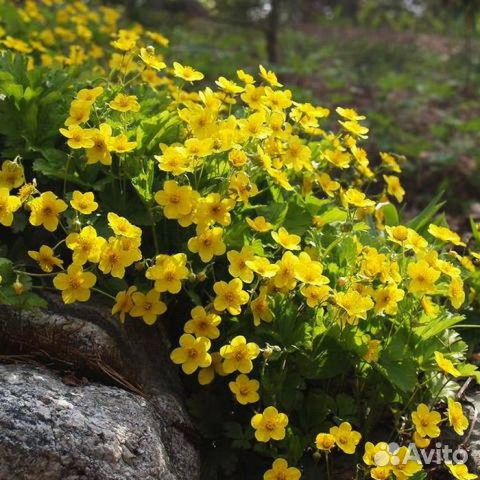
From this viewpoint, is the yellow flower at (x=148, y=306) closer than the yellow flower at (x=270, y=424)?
No

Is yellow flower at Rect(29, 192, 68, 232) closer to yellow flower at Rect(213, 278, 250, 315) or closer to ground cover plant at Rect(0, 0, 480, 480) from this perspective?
ground cover plant at Rect(0, 0, 480, 480)

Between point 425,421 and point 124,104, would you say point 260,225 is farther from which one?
point 425,421

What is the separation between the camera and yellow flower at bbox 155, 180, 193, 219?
2033mm

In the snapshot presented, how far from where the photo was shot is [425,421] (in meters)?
2.03

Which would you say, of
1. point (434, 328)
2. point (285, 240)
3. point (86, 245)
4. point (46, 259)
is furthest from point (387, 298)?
point (46, 259)

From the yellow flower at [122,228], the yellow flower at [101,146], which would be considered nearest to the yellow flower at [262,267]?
the yellow flower at [122,228]

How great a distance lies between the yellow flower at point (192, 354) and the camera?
197 cm

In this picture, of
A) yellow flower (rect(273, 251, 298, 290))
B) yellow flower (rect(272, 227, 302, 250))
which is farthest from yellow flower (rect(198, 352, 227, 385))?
yellow flower (rect(272, 227, 302, 250))

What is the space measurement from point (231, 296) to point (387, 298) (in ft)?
1.58

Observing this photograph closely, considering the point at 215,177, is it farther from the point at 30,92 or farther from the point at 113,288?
the point at 30,92

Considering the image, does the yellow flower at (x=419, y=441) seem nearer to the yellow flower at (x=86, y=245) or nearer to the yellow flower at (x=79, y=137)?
the yellow flower at (x=86, y=245)

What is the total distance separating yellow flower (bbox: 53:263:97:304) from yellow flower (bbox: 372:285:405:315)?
0.86 metres

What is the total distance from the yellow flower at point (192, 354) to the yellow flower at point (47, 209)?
1.69 feet

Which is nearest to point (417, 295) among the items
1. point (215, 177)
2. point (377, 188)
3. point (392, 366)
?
point (392, 366)
